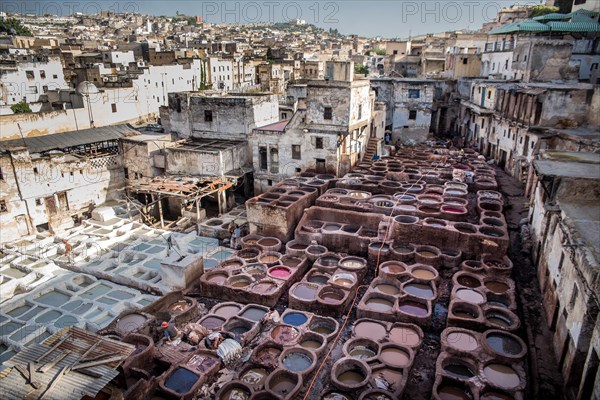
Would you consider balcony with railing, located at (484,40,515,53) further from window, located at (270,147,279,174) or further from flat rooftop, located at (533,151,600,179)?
flat rooftop, located at (533,151,600,179)

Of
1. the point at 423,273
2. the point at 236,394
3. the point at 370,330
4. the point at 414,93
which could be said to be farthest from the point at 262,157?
the point at 236,394

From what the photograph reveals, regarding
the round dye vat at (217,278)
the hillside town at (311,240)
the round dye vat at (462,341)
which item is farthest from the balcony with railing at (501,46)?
the round dye vat at (217,278)

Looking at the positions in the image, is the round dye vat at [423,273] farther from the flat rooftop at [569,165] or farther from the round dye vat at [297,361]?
the round dye vat at [297,361]

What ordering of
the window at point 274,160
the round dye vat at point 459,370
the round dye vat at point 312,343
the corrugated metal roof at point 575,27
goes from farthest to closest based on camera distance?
1. the corrugated metal roof at point 575,27
2. the window at point 274,160
3. the round dye vat at point 312,343
4. the round dye vat at point 459,370

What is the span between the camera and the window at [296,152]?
25.1 m

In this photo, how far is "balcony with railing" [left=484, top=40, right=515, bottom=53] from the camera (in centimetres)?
3878

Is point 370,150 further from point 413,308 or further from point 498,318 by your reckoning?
point 498,318

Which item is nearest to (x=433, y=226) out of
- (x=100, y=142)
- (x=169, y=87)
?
(x=100, y=142)

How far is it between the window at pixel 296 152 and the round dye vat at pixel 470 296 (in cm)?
1321

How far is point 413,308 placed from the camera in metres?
14.1

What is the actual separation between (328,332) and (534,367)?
18.9 feet

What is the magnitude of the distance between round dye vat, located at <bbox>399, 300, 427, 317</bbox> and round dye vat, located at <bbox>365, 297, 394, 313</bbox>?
400mm


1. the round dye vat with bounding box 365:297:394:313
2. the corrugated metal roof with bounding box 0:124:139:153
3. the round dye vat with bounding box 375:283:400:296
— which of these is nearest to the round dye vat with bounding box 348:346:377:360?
the round dye vat with bounding box 365:297:394:313

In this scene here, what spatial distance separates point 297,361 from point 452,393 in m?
4.15
